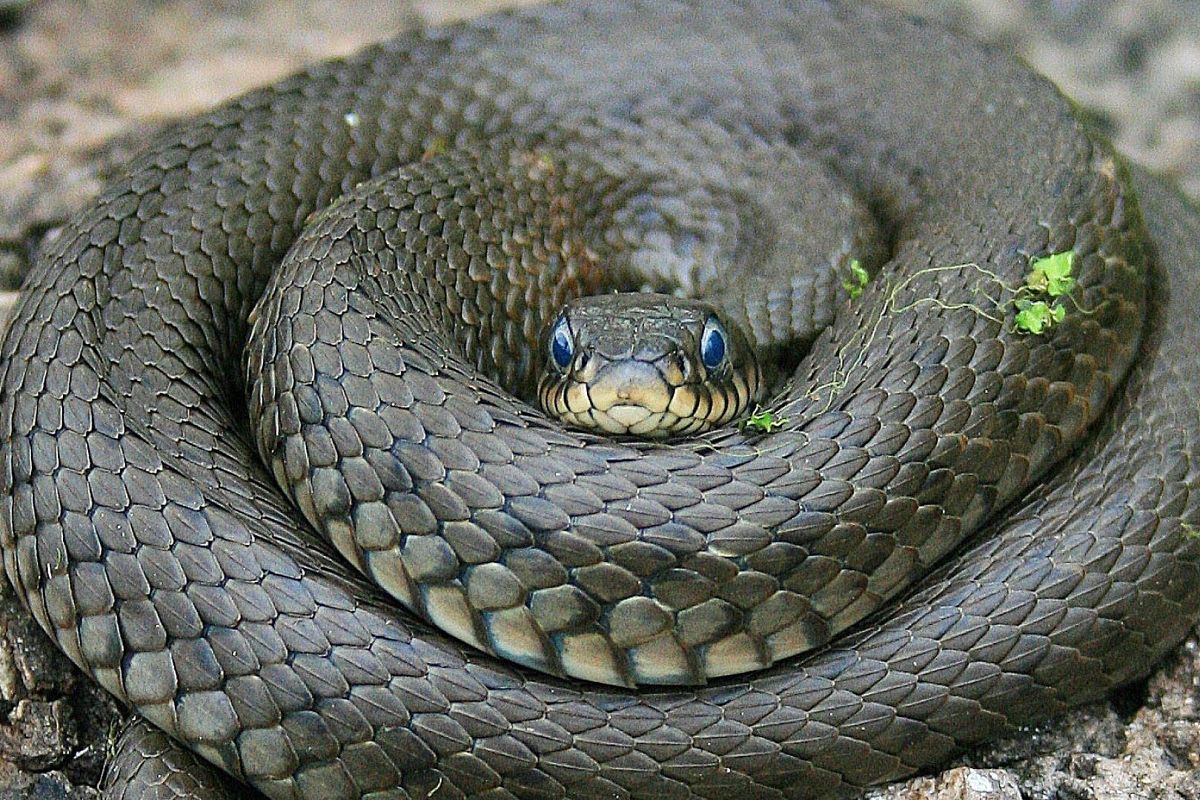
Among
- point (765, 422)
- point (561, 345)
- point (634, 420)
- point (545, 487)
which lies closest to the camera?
point (545, 487)

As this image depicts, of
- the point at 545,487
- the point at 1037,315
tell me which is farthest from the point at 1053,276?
the point at 545,487

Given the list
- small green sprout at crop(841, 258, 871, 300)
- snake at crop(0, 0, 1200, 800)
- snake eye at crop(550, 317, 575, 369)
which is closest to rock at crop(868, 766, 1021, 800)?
snake at crop(0, 0, 1200, 800)

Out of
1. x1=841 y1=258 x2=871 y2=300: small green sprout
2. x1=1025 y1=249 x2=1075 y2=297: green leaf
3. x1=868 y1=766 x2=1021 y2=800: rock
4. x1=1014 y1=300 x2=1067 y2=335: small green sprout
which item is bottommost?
x1=868 y1=766 x2=1021 y2=800: rock

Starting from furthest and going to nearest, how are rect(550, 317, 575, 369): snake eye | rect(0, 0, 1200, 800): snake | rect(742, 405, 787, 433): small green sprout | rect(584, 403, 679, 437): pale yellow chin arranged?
1. rect(550, 317, 575, 369): snake eye
2. rect(584, 403, 679, 437): pale yellow chin
3. rect(742, 405, 787, 433): small green sprout
4. rect(0, 0, 1200, 800): snake

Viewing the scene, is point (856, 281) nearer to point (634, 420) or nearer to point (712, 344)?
point (712, 344)

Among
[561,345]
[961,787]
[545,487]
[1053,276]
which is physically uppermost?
[1053,276]

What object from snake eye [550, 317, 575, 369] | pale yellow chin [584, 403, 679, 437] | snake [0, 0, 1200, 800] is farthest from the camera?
snake eye [550, 317, 575, 369]

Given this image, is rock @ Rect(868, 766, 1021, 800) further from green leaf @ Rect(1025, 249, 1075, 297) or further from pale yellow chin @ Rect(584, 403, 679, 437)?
green leaf @ Rect(1025, 249, 1075, 297)
